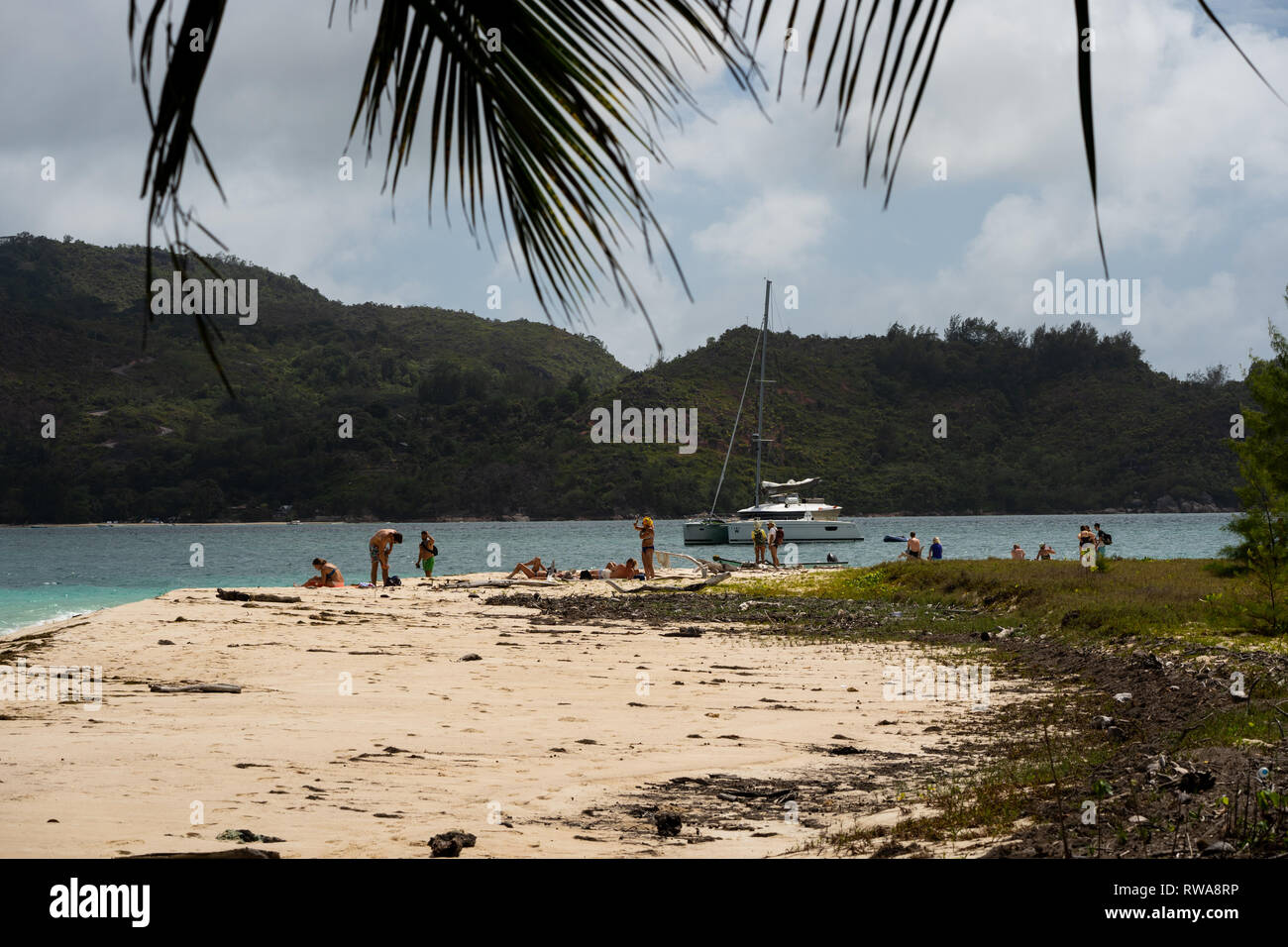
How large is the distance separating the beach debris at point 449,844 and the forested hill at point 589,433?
92.0 meters

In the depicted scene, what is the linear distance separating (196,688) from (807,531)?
186 ft

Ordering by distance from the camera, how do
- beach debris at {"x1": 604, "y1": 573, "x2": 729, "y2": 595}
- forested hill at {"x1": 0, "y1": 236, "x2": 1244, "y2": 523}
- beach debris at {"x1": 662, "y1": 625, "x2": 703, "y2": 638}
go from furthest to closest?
forested hill at {"x1": 0, "y1": 236, "x2": 1244, "y2": 523} < beach debris at {"x1": 604, "y1": 573, "x2": 729, "y2": 595} < beach debris at {"x1": 662, "y1": 625, "x2": 703, "y2": 638}

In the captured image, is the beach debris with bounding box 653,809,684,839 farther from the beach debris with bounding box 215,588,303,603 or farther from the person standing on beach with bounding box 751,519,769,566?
the person standing on beach with bounding box 751,519,769,566

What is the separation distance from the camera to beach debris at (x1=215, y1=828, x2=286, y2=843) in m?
5.12

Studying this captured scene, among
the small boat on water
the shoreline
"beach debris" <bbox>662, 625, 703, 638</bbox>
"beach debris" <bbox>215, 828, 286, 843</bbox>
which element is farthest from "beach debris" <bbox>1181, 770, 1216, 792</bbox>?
the shoreline

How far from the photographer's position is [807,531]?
65062 millimetres

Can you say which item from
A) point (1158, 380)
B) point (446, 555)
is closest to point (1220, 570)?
point (446, 555)

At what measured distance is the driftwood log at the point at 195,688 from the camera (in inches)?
396

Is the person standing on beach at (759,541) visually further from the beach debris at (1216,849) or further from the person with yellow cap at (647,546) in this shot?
the beach debris at (1216,849)

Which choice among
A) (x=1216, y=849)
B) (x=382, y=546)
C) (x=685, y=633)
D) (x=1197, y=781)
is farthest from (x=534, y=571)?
(x=1216, y=849)

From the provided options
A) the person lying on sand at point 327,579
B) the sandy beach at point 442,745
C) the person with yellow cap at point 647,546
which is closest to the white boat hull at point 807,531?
the person with yellow cap at point 647,546

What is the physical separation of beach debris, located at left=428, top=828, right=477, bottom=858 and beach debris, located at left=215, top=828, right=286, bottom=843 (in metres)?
0.77
